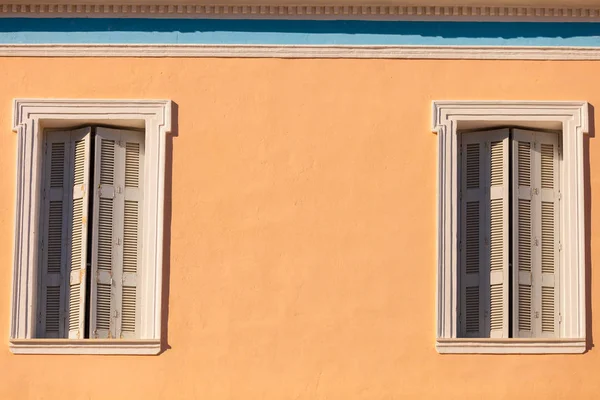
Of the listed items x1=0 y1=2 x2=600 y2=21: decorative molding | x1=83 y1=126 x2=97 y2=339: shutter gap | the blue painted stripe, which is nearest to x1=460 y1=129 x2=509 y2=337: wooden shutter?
the blue painted stripe

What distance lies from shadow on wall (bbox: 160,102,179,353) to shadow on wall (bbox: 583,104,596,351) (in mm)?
4019

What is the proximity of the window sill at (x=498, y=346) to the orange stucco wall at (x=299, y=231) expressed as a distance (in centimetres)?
8

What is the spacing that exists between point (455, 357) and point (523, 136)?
239cm

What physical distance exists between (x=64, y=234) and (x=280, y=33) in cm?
292

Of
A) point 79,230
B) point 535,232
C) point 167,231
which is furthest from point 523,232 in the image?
point 79,230

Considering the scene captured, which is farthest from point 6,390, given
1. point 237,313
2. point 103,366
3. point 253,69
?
point 253,69

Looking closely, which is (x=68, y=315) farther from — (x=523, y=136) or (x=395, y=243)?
(x=523, y=136)

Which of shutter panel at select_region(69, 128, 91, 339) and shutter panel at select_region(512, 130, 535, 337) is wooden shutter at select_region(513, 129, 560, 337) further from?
shutter panel at select_region(69, 128, 91, 339)

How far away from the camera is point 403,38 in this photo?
21406 millimetres

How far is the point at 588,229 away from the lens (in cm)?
2102

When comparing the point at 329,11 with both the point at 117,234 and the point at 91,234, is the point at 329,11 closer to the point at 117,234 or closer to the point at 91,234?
the point at 117,234

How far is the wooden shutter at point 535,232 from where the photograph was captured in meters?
21.0

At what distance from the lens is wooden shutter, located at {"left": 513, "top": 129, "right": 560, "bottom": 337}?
21.0 metres

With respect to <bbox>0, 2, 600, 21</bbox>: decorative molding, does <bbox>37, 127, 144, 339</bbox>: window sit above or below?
below
